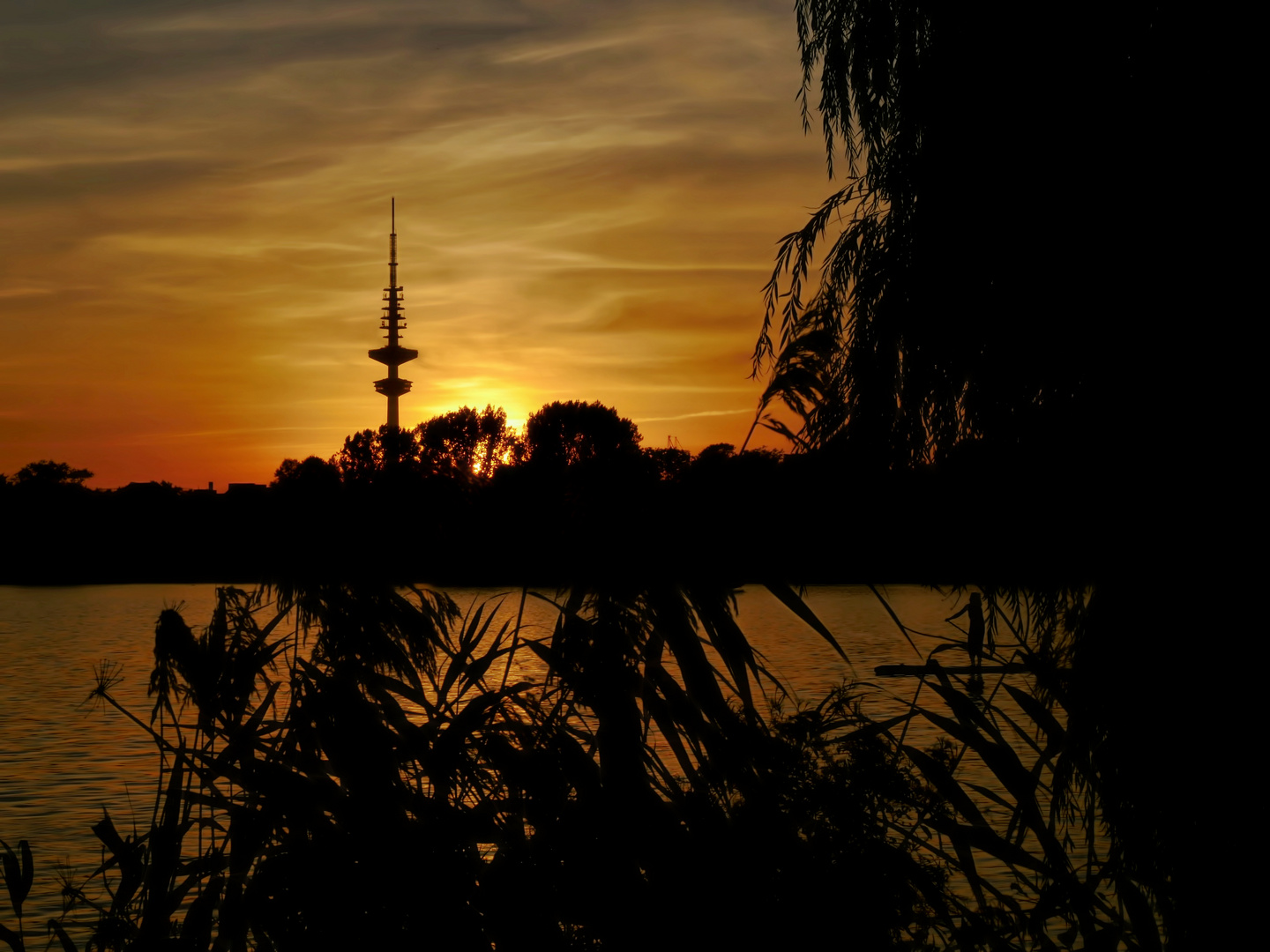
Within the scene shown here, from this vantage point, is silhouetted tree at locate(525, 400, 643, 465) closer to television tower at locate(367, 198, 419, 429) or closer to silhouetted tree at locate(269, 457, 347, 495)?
silhouetted tree at locate(269, 457, 347, 495)

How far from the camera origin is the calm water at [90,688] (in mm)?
12508

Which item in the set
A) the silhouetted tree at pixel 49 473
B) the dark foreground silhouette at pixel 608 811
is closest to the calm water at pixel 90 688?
the dark foreground silhouette at pixel 608 811

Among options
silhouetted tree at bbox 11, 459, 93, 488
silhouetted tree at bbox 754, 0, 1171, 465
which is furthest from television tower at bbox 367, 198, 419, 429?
silhouetted tree at bbox 754, 0, 1171, 465

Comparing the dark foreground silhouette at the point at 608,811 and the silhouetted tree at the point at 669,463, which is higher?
the silhouetted tree at the point at 669,463

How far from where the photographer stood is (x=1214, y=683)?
168 inches

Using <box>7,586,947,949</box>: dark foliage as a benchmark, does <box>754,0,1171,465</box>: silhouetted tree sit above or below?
above

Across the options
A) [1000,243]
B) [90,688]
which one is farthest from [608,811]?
[90,688]

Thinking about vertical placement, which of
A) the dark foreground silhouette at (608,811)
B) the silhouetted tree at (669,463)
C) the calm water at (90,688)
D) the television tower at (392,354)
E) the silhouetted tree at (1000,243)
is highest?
the television tower at (392,354)

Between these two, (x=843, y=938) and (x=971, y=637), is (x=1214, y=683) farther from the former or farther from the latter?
(x=843, y=938)

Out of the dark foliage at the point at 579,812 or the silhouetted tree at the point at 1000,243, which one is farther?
the silhouetted tree at the point at 1000,243

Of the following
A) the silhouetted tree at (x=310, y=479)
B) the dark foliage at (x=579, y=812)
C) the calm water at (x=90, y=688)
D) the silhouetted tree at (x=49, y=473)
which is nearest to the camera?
the dark foliage at (x=579, y=812)

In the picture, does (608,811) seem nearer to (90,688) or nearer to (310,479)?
(310,479)

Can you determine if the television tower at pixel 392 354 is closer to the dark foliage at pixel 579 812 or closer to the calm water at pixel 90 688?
the calm water at pixel 90 688

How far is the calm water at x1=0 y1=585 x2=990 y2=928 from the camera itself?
1251 centimetres
